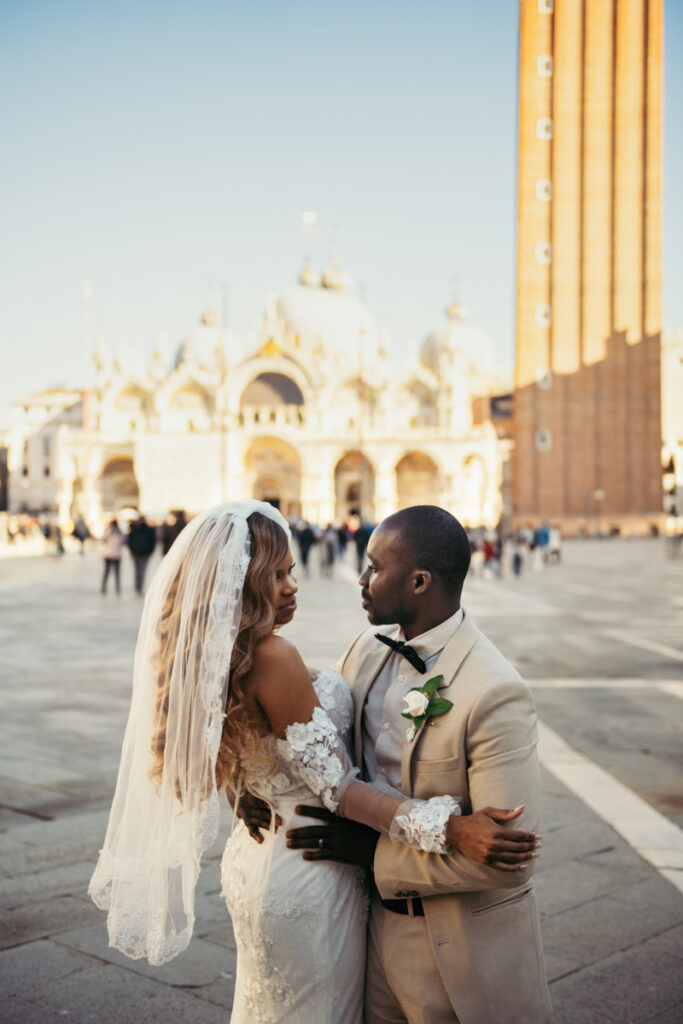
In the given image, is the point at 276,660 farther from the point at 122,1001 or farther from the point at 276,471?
the point at 276,471

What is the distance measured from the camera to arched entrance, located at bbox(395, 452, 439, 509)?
55031 millimetres

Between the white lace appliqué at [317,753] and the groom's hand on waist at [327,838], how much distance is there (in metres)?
0.03

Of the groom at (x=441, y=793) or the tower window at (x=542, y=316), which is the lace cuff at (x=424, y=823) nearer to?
the groom at (x=441, y=793)

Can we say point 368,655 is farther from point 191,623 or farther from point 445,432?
point 445,432

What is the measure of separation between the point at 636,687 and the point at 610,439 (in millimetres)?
38529

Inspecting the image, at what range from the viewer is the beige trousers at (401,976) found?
191 cm

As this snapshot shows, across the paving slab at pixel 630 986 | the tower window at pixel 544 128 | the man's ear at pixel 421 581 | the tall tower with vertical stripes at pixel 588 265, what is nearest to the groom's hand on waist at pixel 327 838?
the man's ear at pixel 421 581

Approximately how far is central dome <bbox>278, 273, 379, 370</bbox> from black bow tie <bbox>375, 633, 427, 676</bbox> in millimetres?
61723

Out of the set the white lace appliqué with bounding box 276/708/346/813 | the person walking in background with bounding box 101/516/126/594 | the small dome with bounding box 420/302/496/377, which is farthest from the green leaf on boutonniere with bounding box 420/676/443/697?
the small dome with bounding box 420/302/496/377

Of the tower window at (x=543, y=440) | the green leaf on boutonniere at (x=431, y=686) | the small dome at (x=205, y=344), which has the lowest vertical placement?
the green leaf on boutonniere at (x=431, y=686)

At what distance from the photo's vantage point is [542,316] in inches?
1731

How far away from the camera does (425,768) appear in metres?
1.90

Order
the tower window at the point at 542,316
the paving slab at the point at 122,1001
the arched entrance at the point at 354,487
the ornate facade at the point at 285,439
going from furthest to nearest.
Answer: the arched entrance at the point at 354,487
the ornate facade at the point at 285,439
the tower window at the point at 542,316
the paving slab at the point at 122,1001

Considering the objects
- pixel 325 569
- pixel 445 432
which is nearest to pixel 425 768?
pixel 325 569
